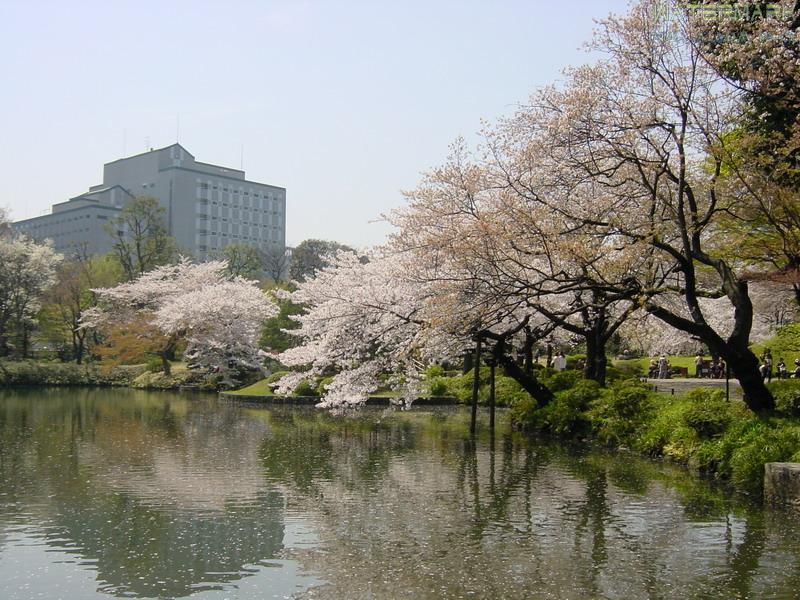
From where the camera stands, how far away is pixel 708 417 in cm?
1546

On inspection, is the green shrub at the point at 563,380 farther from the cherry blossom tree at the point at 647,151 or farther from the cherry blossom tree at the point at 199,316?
the cherry blossom tree at the point at 199,316

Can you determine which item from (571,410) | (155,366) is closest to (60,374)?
(155,366)

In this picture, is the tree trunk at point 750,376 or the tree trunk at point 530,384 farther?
the tree trunk at point 530,384

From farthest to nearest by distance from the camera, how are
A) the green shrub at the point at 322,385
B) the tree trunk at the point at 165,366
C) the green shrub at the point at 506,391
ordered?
the tree trunk at the point at 165,366, the green shrub at the point at 322,385, the green shrub at the point at 506,391

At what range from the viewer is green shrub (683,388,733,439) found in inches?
603

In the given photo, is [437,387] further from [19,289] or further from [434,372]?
[19,289]

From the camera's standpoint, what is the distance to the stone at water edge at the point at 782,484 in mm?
11680

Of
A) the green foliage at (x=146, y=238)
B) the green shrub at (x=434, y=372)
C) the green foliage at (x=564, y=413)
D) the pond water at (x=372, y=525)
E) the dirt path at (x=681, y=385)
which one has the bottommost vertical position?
the pond water at (x=372, y=525)

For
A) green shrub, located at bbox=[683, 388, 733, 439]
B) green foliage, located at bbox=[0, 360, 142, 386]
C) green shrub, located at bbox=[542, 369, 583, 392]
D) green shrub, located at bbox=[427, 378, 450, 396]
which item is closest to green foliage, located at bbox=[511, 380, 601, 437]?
green shrub, located at bbox=[542, 369, 583, 392]

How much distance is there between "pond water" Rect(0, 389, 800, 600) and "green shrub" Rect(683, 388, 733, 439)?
104 cm

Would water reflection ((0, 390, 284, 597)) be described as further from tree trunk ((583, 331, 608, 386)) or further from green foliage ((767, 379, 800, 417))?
tree trunk ((583, 331, 608, 386))

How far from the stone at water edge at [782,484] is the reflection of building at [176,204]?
90.6 metres

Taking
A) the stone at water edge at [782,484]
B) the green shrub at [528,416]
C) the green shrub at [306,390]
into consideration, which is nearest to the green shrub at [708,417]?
the stone at water edge at [782,484]

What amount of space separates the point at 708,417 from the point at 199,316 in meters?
33.5
